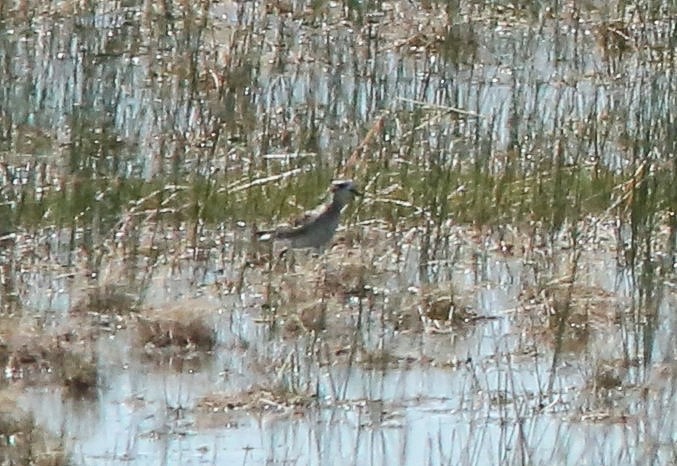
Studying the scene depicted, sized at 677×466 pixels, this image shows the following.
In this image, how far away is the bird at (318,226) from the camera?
7727 millimetres

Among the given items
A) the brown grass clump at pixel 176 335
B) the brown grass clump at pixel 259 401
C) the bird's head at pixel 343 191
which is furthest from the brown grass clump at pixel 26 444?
the bird's head at pixel 343 191

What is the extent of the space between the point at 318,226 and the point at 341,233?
0.43 m

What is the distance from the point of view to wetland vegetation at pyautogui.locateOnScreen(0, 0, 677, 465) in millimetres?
6328

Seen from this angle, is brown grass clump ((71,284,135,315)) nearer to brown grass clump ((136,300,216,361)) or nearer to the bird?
brown grass clump ((136,300,216,361))

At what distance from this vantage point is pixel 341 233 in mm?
8188

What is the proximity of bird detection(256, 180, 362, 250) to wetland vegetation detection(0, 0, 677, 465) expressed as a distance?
87 millimetres

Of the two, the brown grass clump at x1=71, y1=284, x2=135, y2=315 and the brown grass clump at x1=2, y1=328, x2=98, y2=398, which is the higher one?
the brown grass clump at x1=71, y1=284, x2=135, y2=315

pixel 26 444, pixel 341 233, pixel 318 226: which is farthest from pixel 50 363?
pixel 341 233

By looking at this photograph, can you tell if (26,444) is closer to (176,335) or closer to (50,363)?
(50,363)

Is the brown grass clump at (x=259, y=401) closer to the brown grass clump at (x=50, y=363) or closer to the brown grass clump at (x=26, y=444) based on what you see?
the brown grass clump at (x=50, y=363)

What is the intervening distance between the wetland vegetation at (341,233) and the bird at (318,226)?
0.29 feet

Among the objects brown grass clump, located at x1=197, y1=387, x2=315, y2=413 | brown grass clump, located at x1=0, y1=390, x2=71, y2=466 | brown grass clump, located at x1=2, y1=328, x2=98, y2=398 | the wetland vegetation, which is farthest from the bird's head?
brown grass clump, located at x1=0, y1=390, x2=71, y2=466

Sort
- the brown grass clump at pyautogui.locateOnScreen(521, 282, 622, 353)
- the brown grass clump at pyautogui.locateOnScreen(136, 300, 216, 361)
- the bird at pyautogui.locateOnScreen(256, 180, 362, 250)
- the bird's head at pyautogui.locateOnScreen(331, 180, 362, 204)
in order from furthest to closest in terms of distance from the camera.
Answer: the bird's head at pyautogui.locateOnScreen(331, 180, 362, 204) < the bird at pyautogui.locateOnScreen(256, 180, 362, 250) < the brown grass clump at pyautogui.locateOnScreen(521, 282, 622, 353) < the brown grass clump at pyautogui.locateOnScreen(136, 300, 216, 361)

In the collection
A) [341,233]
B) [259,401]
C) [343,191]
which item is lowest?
[259,401]
